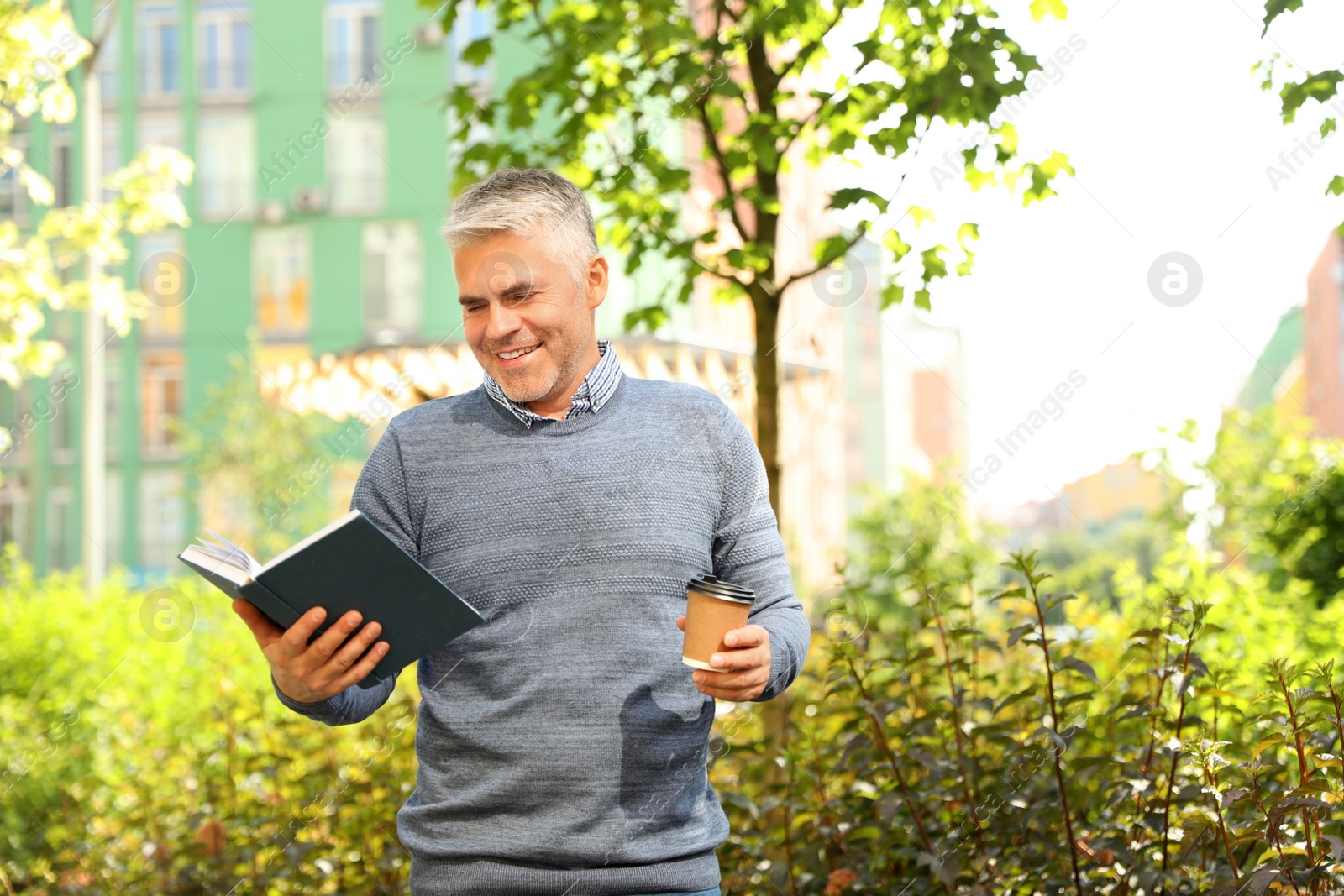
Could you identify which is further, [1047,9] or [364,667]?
[1047,9]

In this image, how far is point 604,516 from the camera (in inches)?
77.7

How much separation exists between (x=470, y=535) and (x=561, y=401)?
28 cm

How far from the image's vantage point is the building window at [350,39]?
26844 mm

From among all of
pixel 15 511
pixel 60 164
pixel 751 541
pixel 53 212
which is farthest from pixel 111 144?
pixel 751 541

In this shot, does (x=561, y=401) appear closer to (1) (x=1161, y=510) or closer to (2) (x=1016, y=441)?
(2) (x=1016, y=441)

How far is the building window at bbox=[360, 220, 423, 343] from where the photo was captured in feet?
85.6

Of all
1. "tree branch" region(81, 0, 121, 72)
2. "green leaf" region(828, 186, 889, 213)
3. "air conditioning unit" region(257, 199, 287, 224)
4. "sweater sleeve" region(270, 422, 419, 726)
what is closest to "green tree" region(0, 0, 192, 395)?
"tree branch" region(81, 0, 121, 72)

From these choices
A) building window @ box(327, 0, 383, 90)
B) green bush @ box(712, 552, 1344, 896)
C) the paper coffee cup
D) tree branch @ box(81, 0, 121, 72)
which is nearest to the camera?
the paper coffee cup

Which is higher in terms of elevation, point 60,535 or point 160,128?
point 160,128

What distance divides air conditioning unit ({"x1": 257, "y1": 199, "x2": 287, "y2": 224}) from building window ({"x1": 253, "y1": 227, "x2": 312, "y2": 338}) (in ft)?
0.99

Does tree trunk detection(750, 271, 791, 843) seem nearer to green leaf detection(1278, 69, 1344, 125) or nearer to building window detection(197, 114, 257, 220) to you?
green leaf detection(1278, 69, 1344, 125)

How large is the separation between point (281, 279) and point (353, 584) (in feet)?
87.9

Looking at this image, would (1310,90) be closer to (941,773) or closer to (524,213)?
(941,773)

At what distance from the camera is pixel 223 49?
27.9m
